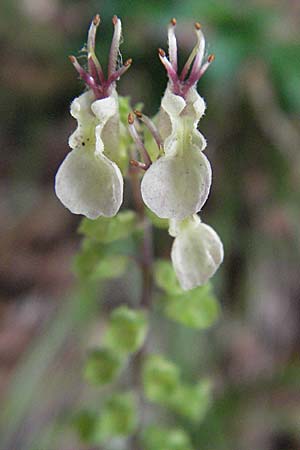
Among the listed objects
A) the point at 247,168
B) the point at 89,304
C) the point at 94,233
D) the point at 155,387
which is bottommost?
the point at 155,387

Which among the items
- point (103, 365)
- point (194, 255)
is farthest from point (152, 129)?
point (103, 365)

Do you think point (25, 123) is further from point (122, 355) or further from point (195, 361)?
point (122, 355)

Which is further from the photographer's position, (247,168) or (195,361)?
(247,168)

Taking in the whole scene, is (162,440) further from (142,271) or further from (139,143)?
(139,143)

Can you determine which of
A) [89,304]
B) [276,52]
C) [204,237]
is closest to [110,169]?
[204,237]

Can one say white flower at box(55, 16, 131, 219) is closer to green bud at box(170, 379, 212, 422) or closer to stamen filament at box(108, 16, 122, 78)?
stamen filament at box(108, 16, 122, 78)

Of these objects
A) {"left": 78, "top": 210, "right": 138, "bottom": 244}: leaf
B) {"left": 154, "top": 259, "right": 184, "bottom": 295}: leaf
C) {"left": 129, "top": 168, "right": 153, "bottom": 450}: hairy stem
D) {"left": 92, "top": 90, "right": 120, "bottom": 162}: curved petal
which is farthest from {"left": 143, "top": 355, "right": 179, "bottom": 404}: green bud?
{"left": 92, "top": 90, "right": 120, "bottom": 162}: curved petal
